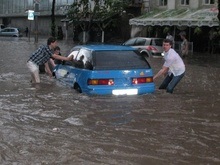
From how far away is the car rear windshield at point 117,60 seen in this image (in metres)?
9.51

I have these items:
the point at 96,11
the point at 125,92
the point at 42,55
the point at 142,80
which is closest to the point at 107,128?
the point at 125,92

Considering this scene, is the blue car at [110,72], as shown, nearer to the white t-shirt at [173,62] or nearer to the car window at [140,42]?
the white t-shirt at [173,62]

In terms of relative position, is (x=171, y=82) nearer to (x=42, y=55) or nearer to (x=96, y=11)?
(x=42, y=55)

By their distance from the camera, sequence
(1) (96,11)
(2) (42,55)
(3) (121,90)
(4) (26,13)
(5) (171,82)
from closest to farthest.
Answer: (3) (121,90), (5) (171,82), (2) (42,55), (1) (96,11), (4) (26,13)

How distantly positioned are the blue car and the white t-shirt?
1.87ft

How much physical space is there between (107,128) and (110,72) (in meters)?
2.53

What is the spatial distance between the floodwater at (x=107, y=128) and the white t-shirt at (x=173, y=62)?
1.93ft

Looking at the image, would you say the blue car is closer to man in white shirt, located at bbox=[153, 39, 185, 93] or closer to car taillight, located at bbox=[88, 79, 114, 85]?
car taillight, located at bbox=[88, 79, 114, 85]

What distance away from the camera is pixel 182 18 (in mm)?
28938

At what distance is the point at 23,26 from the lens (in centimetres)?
7144

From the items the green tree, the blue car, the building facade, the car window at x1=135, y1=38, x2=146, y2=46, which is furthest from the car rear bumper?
the building facade

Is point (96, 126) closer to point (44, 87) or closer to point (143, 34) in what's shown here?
point (44, 87)

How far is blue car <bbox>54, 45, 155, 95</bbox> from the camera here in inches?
368

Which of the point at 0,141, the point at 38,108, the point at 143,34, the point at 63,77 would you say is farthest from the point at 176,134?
the point at 143,34
